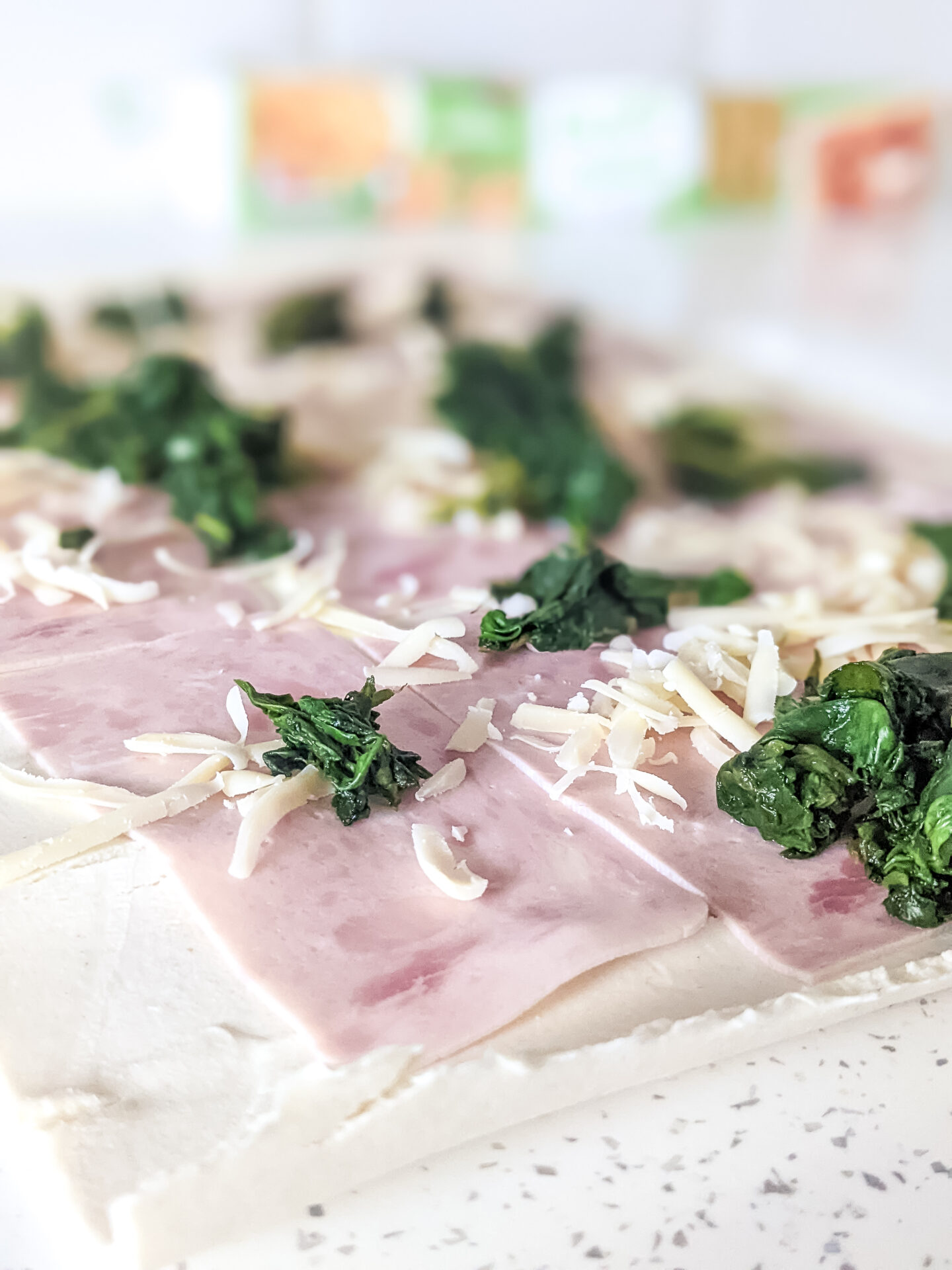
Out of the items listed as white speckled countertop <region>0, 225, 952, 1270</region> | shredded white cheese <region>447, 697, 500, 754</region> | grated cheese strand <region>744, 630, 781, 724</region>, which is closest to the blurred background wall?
grated cheese strand <region>744, 630, 781, 724</region>

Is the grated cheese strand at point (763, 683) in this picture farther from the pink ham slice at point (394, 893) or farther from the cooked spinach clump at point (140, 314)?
the cooked spinach clump at point (140, 314)

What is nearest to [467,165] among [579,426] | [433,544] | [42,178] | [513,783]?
[42,178]

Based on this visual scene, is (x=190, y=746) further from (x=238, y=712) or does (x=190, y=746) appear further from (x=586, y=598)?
(x=586, y=598)

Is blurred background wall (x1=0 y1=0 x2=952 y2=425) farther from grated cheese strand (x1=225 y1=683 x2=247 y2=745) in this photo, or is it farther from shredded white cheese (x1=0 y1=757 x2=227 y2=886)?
shredded white cheese (x1=0 y1=757 x2=227 y2=886)

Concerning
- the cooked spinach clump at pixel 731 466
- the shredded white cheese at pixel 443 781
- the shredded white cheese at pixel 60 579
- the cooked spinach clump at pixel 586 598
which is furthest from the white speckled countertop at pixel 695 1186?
the cooked spinach clump at pixel 731 466

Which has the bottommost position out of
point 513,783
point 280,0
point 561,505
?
point 561,505

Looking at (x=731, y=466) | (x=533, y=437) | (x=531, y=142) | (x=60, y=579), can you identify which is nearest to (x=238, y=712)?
(x=60, y=579)

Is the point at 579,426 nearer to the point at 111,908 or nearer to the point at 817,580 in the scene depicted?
the point at 817,580
